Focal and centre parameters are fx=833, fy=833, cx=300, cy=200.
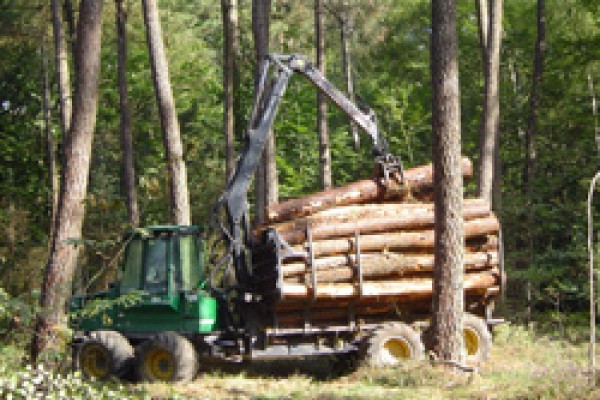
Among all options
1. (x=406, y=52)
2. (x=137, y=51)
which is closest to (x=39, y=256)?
(x=137, y=51)

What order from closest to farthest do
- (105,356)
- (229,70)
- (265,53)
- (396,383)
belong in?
(396,383)
(105,356)
(265,53)
(229,70)

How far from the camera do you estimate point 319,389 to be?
37.6ft

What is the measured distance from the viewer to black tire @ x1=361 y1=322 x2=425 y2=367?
1233cm

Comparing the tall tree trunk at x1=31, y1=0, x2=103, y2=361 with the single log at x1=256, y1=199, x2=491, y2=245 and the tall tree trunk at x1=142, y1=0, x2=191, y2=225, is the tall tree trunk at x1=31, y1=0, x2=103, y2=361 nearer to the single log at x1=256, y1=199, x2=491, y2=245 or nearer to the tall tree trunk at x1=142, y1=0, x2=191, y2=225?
the single log at x1=256, y1=199, x2=491, y2=245

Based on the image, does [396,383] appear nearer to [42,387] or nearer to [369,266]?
[369,266]

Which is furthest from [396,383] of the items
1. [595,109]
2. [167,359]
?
[595,109]

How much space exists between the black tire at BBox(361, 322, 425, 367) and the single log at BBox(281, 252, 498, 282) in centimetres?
85

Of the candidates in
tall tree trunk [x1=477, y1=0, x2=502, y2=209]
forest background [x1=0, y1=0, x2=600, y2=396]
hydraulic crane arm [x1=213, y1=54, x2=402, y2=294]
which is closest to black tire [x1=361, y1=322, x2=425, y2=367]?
hydraulic crane arm [x1=213, y1=54, x2=402, y2=294]

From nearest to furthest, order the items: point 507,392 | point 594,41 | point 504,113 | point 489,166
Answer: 1. point 507,392
2. point 489,166
3. point 594,41
4. point 504,113

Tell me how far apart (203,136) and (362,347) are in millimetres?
19084

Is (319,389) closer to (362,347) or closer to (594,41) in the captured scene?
(362,347)

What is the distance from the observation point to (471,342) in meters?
13.3

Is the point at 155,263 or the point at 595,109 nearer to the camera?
the point at 155,263

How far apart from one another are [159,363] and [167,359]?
0.59 feet
